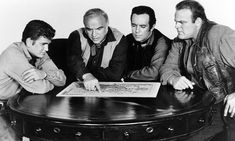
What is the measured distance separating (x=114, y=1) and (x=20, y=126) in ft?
8.57

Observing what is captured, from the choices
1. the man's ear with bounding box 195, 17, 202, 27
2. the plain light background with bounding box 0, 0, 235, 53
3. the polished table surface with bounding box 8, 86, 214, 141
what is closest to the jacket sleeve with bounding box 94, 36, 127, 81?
the man's ear with bounding box 195, 17, 202, 27

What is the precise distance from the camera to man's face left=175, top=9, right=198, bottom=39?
10.7 feet

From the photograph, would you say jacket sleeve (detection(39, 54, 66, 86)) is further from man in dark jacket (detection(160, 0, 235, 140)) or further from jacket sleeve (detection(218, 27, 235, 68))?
jacket sleeve (detection(218, 27, 235, 68))

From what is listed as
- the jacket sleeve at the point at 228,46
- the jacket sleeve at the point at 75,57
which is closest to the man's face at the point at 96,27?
the jacket sleeve at the point at 75,57

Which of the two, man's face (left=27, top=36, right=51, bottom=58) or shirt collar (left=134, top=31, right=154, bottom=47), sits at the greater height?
man's face (left=27, top=36, right=51, bottom=58)

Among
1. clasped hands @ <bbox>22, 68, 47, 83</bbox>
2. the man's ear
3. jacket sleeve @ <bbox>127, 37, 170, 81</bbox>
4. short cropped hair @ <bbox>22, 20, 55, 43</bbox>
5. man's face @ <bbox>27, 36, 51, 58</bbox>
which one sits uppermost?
the man's ear

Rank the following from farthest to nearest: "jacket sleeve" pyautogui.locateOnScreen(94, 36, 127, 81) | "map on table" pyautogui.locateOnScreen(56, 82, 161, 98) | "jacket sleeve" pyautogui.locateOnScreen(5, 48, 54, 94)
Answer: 1. "jacket sleeve" pyautogui.locateOnScreen(94, 36, 127, 81)
2. "jacket sleeve" pyautogui.locateOnScreen(5, 48, 54, 94)
3. "map on table" pyautogui.locateOnScreen(56, 82, 161, 98)

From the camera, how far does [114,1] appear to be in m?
4.78

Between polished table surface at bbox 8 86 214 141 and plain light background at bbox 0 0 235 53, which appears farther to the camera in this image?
plain light background at bbox 0 0 235 53

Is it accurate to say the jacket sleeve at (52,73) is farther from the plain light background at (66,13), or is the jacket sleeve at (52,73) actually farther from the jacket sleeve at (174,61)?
the plain light background at (66,13)

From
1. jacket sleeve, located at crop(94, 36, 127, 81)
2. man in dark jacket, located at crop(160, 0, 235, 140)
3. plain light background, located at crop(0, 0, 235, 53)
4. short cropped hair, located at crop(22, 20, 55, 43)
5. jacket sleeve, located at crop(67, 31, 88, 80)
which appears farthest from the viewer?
plain light background, located at crop(0, 0, 235, 53)

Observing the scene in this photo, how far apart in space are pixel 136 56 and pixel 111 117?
170 cm

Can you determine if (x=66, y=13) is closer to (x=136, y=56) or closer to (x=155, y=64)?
(x=136, y=56)

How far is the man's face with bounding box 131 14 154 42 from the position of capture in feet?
12.3
